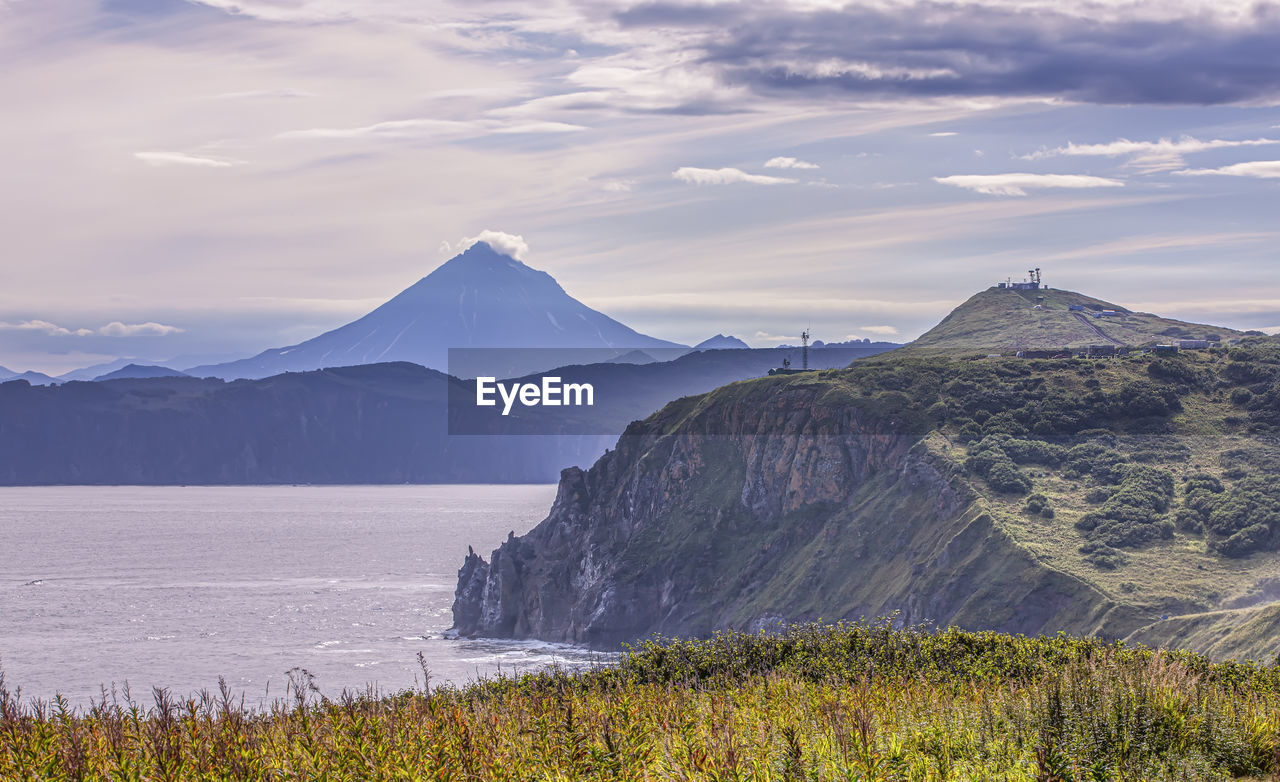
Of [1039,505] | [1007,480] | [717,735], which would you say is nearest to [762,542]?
[1007,480]

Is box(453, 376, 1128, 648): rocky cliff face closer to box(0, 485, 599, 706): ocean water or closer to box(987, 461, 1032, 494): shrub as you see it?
box(987, 461, 1032, 494): shrub

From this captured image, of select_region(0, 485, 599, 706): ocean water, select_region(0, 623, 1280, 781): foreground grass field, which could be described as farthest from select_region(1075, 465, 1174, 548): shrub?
select_region(0, 623, 1280, 781): foreground grass field

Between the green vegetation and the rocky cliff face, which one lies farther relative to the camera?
the rocky cliff face

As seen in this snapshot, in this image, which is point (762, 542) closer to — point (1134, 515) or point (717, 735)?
point (1134, 515)

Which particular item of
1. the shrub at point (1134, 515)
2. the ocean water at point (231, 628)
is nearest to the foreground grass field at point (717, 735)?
the ocean water at point (231, 628)

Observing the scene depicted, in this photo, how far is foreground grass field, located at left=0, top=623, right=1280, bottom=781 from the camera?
10500 millimetres

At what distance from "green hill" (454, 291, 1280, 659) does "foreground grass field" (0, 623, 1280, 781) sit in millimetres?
49231

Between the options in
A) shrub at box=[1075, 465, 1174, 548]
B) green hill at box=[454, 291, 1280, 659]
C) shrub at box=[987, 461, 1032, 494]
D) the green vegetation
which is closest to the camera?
the green vegetation

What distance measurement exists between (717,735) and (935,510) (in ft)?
304

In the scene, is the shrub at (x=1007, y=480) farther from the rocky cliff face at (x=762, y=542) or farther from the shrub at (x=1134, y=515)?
the shrub at (x=1134, y=515)

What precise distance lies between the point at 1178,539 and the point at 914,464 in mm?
26081

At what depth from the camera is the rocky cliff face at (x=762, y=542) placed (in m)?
87.7

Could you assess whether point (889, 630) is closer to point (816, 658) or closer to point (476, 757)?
point (816, 658)

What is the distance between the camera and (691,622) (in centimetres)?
11606
